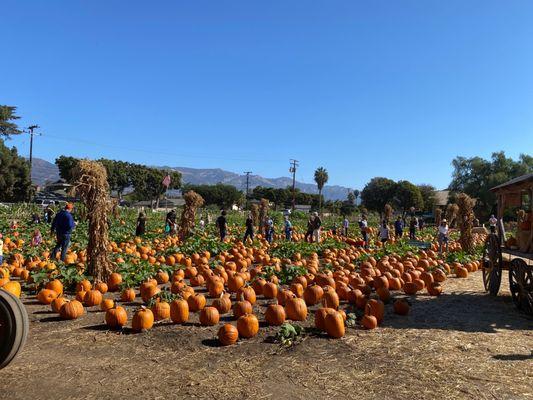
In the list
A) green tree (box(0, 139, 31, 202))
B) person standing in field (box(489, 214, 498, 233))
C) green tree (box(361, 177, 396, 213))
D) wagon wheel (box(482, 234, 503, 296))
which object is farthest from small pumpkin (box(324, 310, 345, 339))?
green tree (box(361, 177, 396, 213))

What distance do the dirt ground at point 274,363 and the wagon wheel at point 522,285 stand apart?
65cm

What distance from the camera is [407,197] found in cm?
7762

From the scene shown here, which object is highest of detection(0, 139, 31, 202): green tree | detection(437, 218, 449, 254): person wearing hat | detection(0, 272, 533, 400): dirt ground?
detection(0, 139, 31, 202): green tree

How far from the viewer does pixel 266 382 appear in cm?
438

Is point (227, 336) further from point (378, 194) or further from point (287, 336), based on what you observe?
point (378, 194)

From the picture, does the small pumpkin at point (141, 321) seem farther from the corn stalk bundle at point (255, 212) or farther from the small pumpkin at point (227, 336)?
the corn stalk bundle at point (255, 212)

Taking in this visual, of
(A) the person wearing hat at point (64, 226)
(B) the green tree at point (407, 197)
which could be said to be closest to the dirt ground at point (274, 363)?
(A) the person wearing hat at point (64, 226)

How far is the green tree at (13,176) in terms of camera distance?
177 ft

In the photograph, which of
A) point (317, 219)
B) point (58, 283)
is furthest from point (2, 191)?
point (58, 283)

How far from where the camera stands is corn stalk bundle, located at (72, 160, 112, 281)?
876 centimetres

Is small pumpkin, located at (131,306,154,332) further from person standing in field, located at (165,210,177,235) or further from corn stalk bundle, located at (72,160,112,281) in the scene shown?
person standing in field, located at (165,210,177,235)

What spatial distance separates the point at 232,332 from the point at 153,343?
102 cm

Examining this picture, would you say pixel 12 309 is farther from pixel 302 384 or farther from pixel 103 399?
pixel 302 384

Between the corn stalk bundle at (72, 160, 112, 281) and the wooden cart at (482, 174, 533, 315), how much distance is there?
777 cm
